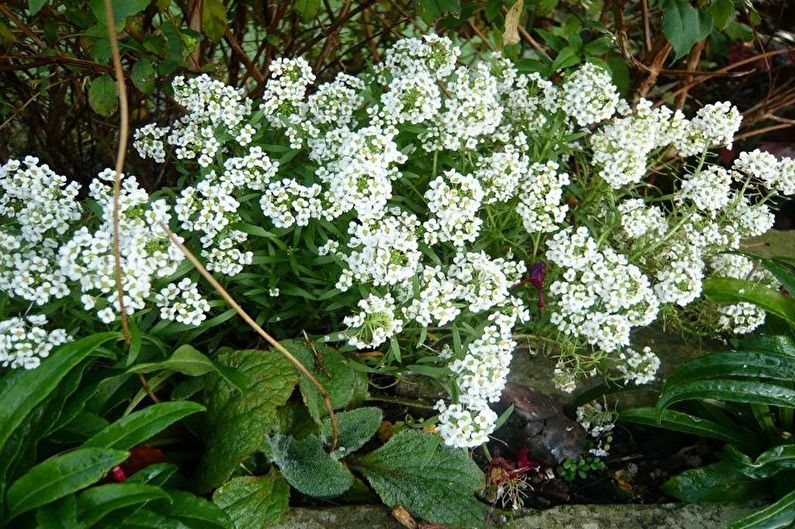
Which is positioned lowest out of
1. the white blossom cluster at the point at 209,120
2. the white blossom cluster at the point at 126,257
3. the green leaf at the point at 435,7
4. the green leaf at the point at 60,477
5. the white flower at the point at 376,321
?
the green leaf at the point at 60,477

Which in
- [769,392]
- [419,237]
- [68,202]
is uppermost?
[68,202]

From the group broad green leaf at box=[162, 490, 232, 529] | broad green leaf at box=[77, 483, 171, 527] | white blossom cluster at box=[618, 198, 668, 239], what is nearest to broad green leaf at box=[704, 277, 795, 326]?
white blossom cluster at box=[618, 198, 668, 239]

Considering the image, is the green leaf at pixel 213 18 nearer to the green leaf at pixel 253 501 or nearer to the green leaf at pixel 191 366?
the green leaf at pixel 191 366

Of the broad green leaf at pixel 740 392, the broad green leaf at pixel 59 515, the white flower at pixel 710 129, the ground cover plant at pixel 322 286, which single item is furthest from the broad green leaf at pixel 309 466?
the white flower at pixel 710 129

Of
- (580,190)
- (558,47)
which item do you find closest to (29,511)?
(580,190)

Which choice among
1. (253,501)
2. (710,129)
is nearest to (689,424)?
(710,129)

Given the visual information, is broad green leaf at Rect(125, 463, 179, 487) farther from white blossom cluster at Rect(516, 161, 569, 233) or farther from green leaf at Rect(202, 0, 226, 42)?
green leaf at Rect(202, 0, 226, 42)

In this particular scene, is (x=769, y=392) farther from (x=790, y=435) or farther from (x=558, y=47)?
(x=558, y=47)
